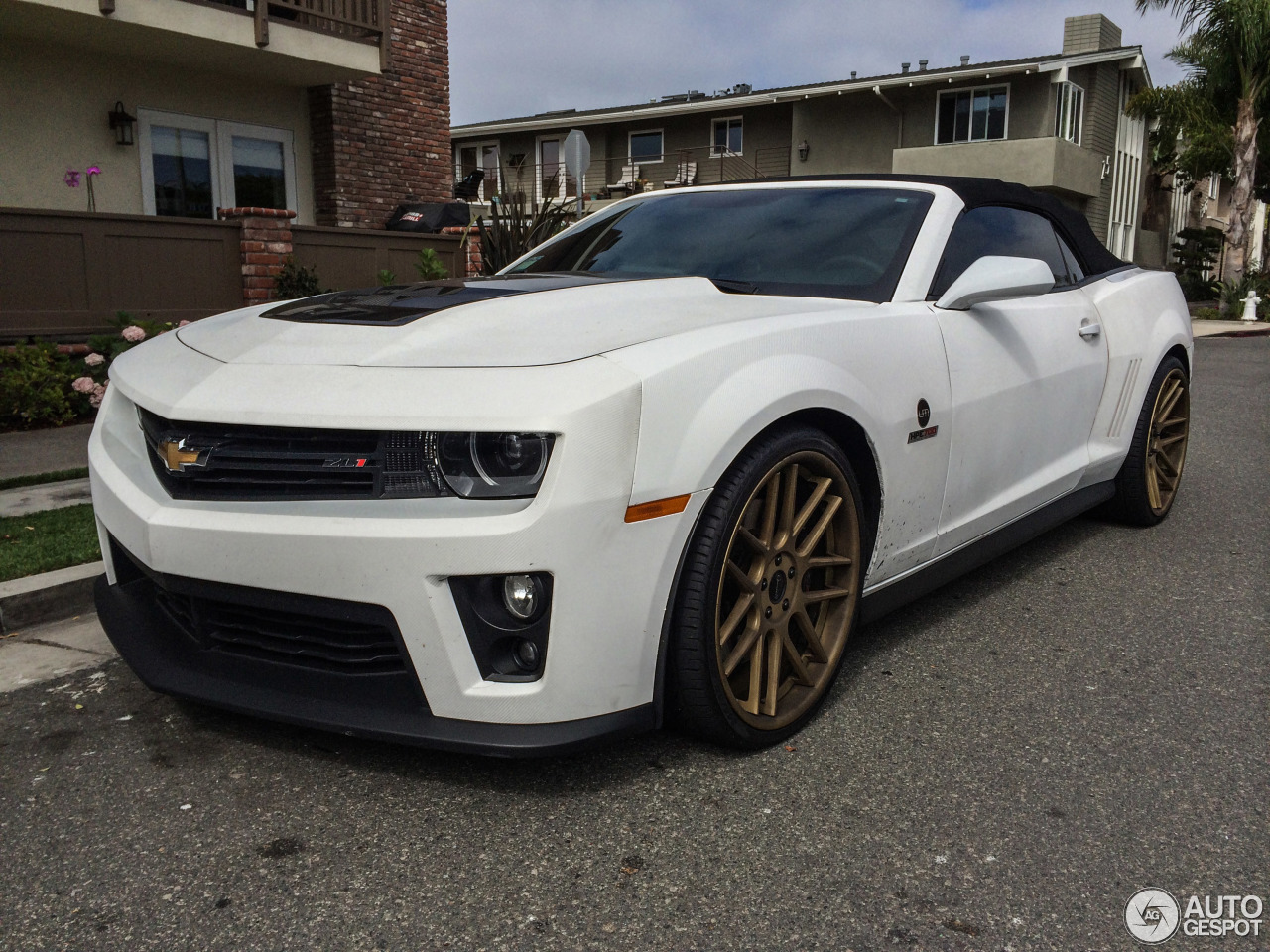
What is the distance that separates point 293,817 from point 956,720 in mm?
1653

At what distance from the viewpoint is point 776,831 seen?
2.31 meters

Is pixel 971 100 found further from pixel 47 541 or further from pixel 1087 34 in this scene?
pixel 47 541

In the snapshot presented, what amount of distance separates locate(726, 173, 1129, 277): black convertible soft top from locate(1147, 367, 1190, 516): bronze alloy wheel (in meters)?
0.62

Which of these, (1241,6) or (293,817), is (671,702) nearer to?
(293,817)

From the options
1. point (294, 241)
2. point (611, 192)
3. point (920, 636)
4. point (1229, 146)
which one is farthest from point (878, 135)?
point (920, 636)

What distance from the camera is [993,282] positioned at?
327 cm

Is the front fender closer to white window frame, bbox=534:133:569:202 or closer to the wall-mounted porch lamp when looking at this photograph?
the wall-mounted porch lamp

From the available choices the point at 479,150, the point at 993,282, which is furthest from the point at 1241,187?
the point at 993,282

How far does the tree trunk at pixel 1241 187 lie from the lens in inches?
1078

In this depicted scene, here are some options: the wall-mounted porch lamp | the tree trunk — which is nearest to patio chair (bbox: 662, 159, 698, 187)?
the tree trunk

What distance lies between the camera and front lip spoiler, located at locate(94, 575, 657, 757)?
2.25 metres

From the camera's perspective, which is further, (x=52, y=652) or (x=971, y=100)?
(x=971, y=100)

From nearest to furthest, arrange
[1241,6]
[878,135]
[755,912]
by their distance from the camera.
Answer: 1. [755,912]
2. [1241,6]
3. [878,135]

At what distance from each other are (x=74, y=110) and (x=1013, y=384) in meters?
11.3
